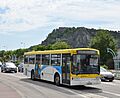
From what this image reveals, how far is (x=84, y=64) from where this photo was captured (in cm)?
2236

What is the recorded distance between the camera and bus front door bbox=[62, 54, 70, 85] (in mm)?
22797

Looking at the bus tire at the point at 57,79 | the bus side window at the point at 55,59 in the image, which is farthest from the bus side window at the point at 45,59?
the bus tire at the point at 57,79

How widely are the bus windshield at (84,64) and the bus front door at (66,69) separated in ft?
2.05

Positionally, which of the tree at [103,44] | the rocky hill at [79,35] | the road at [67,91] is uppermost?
the rocky hill at [79,35]

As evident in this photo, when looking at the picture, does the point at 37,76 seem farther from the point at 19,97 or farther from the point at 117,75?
the point at 19,97

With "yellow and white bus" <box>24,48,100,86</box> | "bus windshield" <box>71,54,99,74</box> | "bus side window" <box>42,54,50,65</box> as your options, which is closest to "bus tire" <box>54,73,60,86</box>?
"yellow and white bus" <box>24,48,100,86</box>

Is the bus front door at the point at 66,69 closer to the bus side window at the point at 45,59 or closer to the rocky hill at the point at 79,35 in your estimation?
the bus side window at the point at 45,59

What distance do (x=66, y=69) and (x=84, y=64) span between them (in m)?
1.38

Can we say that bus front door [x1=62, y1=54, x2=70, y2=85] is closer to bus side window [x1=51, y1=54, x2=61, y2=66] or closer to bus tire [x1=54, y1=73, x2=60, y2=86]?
bus side window [x1=51, y1=54, x2=61, y2=66]

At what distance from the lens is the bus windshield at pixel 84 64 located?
72.8 feet

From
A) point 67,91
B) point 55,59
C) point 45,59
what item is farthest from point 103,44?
point 67,91

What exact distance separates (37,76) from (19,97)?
13391mm

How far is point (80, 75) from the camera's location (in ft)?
72.3

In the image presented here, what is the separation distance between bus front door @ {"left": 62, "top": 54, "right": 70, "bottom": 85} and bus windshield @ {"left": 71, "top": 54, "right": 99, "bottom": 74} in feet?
2.05
